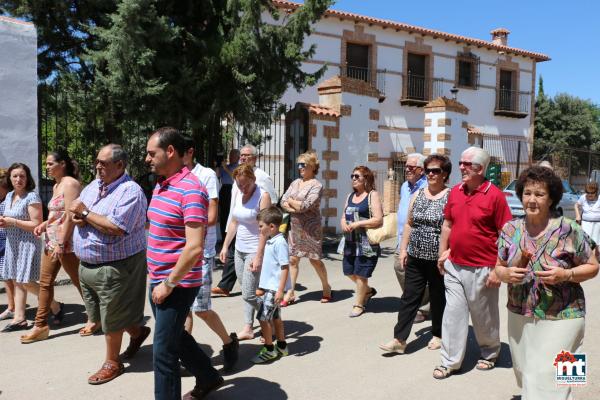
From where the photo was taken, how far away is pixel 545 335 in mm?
3225

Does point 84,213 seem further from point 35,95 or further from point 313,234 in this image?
point 35,95

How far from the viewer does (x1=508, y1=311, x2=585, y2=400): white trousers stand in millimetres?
3162

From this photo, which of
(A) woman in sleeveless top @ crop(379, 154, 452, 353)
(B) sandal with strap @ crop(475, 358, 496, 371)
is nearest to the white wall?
(A) woman in sleeveless top @ crop(379, 154, 452, 353)

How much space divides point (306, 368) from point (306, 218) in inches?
99.7

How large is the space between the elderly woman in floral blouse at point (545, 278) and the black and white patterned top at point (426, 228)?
1478 millimetres

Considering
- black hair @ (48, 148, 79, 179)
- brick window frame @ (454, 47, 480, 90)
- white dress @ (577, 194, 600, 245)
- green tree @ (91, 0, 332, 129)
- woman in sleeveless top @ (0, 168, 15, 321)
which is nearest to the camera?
black hair @ (48, 148, 79, 179)

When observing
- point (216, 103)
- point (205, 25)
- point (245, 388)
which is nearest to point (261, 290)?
point (245, 388)

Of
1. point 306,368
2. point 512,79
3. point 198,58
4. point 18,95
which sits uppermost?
point 512,79

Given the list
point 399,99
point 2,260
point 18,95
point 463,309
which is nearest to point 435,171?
point 463,309

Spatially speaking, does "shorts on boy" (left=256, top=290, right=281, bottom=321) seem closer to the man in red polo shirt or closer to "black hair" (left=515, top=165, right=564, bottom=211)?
the man in red polo shirt

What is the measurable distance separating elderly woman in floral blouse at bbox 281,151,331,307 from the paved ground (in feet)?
2.31

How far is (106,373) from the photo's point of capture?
4.18 meters

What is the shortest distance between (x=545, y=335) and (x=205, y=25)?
8.11 m

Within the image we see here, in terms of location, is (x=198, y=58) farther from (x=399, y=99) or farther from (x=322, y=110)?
→ (x=399, y=99)
